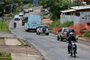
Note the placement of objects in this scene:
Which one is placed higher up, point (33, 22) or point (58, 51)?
point (58, 51)

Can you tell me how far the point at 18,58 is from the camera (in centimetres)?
2472

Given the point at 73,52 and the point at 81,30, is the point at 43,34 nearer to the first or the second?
the point at 81,30

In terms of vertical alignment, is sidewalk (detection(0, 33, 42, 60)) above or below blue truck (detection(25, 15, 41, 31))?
above

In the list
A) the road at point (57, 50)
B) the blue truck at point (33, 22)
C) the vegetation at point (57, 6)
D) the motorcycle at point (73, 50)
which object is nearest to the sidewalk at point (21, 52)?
the road at point (57, 50)

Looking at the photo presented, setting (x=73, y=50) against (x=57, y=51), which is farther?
(x=57, y=51)

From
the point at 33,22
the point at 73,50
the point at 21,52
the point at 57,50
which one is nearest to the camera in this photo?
the point at 73,50

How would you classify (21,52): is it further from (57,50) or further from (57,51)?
(57,50)

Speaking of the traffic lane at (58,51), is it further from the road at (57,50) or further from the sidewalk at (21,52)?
the sidewalk at (21,52)

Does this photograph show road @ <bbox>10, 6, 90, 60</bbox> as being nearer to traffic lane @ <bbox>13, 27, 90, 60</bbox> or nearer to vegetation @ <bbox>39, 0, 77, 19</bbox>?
traffic lane @ <bbox>13, 27, 90, 60</bbox>

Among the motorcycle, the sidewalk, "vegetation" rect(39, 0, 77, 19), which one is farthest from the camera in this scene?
"vegetation" rect(39, 0, 77, 19)

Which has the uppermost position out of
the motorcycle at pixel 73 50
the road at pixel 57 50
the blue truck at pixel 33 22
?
the motorcycle at pixel 73 50

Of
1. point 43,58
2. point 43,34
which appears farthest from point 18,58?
point 43,34

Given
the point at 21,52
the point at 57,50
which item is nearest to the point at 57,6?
the point at 57,50

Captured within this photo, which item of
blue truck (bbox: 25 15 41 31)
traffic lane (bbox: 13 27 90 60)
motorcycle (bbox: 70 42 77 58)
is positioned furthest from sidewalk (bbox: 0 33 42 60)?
blue truck (bbox: 25 15 41 31)
